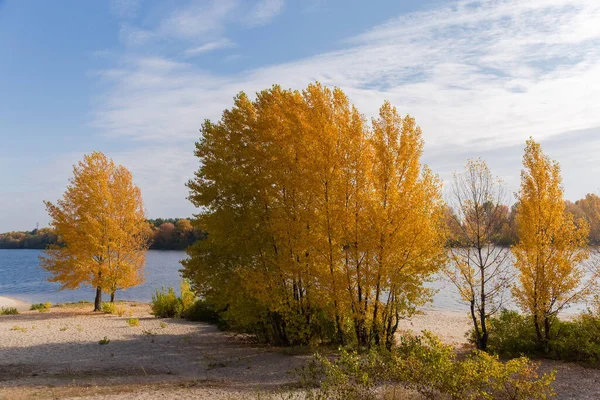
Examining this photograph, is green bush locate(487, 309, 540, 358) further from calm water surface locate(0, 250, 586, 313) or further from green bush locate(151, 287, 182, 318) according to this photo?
green bush locate(151, 287, 182, 318)

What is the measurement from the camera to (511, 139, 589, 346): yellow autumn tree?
42.2 feet

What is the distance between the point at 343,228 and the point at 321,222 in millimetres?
638

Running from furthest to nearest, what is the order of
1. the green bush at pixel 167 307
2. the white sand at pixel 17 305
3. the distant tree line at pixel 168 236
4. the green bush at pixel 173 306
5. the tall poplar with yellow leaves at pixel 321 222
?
1. the distant tree line at pixel 168 236
2. the white sand at pixel 17 305
3. the green bush at pixel 167 307
4. the green bush at pixel 173 306
5. the tall poplar with yellow leaves at pixel 321 222

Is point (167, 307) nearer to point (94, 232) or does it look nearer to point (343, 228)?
point (94, 232)

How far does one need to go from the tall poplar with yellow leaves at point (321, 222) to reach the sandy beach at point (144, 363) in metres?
1.77

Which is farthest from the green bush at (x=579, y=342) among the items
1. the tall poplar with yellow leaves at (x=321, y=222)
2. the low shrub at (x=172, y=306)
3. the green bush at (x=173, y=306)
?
the low shrub at (x=172, y=306)

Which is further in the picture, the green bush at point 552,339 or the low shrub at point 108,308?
the low shrub at point 108,308

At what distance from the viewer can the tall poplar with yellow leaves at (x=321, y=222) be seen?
1148 centimetres

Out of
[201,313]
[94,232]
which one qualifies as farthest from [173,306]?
[94,232]

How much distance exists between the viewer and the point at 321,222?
11.8m

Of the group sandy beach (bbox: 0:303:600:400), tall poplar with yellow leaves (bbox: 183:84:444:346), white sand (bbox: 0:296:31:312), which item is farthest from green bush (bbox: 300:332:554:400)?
white sand (bbox: 0:296:31:312)

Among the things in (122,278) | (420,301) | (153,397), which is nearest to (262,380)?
(153,397)

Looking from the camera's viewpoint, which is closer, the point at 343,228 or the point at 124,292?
the point at 343,228

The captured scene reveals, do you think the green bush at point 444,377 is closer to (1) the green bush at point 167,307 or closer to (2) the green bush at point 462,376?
(2) the green bush at point 462,376
